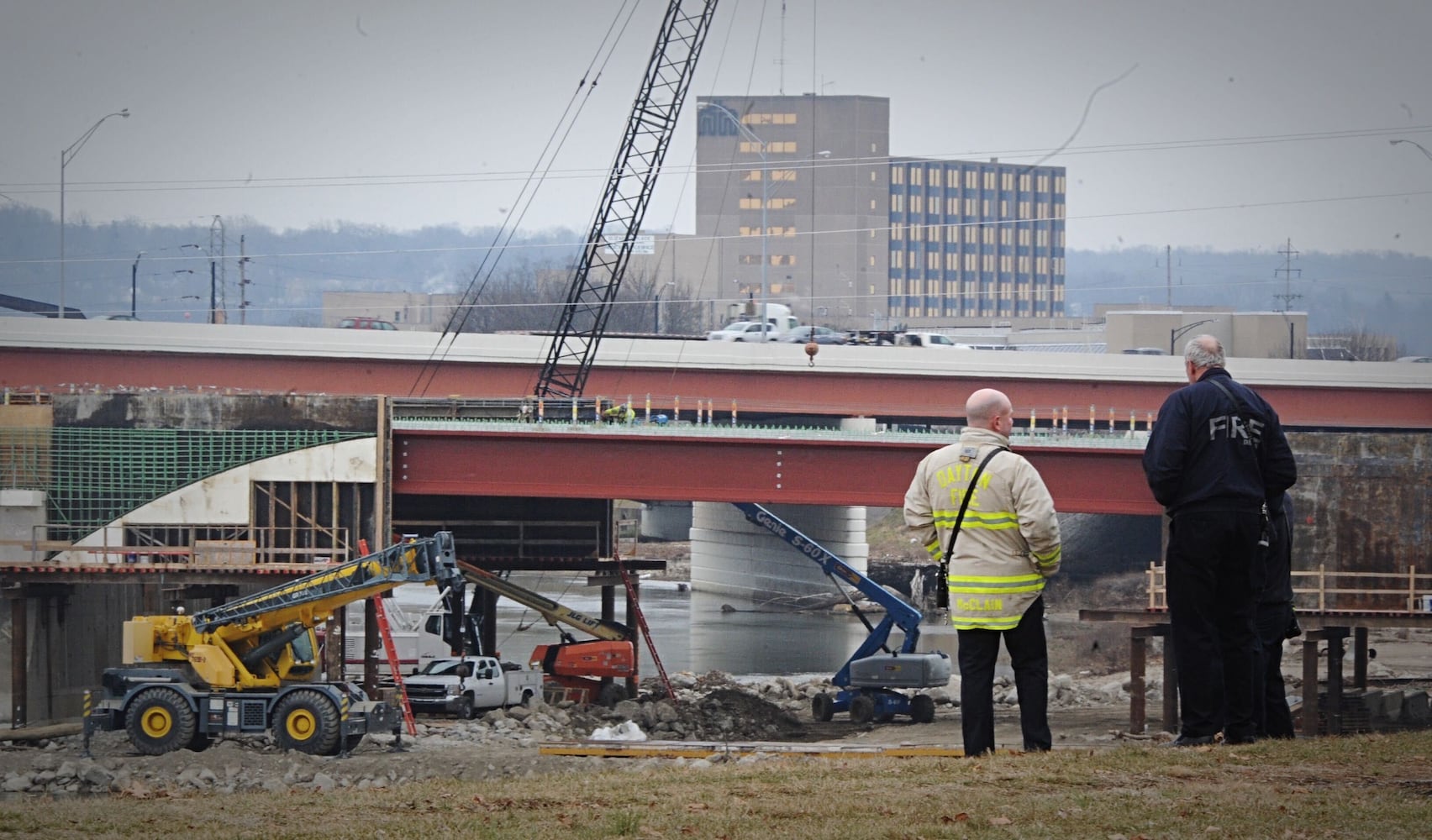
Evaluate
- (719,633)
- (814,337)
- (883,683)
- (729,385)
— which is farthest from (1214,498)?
(814,337)

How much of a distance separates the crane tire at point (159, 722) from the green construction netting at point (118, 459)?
515 inches

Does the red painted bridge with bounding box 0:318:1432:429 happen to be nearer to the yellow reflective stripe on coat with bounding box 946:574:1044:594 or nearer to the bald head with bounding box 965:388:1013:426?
the bald head with bounding box 965:388:1013:426

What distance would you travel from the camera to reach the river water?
55250mm

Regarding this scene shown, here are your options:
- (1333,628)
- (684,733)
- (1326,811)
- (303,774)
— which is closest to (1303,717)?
(1333,628)

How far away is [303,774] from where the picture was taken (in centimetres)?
2538

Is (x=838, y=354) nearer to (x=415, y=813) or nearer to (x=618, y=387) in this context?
(x=618, y=387)

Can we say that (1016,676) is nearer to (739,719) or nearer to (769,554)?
(739,719)

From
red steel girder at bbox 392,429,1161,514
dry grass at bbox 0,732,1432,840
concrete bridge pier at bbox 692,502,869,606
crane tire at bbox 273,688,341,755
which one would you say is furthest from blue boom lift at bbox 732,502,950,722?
concrete bridge pier at bbox 692,502,869,606

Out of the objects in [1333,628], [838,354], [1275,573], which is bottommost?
[1333,628]

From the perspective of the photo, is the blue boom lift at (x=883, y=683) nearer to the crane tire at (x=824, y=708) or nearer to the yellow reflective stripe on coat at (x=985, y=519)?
the crane tire at (x=824, y=708)

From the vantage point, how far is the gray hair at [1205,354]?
11.1 m

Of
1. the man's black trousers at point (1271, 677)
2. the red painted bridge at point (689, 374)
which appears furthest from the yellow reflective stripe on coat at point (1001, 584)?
the red painted bridge at point (689, 374)

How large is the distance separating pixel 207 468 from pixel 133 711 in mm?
13428

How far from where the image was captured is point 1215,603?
36.7ft
